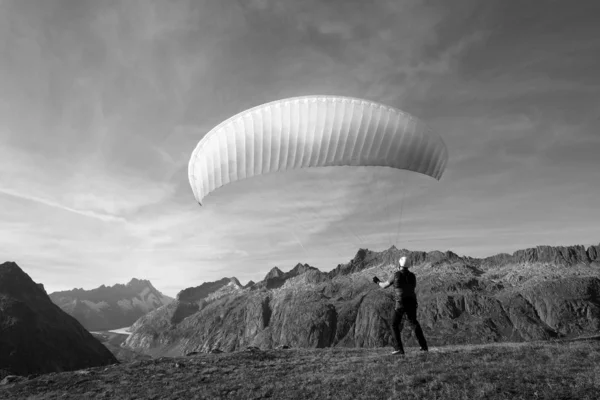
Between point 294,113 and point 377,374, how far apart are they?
14870 millimetres

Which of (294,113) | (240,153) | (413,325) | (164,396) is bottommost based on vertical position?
(164,396)

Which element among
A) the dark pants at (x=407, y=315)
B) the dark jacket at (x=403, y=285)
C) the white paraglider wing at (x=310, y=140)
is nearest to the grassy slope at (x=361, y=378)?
the dark pants at (x=407, y=315)

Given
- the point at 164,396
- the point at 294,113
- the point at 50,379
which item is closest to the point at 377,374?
the point at 164,396

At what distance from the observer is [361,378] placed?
1487 cm

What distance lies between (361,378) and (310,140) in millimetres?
14227

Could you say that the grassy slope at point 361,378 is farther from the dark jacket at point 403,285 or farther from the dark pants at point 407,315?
the dark jacket at point 403,285

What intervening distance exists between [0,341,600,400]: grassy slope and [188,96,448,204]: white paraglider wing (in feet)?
38.7

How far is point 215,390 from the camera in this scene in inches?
638

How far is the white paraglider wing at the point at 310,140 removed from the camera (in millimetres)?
23797

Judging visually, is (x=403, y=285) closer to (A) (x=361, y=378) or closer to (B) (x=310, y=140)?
(A) (x=361, y=378)

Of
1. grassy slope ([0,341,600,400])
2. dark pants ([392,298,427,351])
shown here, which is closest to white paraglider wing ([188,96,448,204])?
dark pants ([392,298,427,351])

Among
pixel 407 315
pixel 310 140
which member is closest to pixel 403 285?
pixel 407 315

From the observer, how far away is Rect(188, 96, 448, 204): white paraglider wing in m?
23.8

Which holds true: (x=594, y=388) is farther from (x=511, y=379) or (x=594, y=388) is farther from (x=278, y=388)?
(x=278, y=388)
